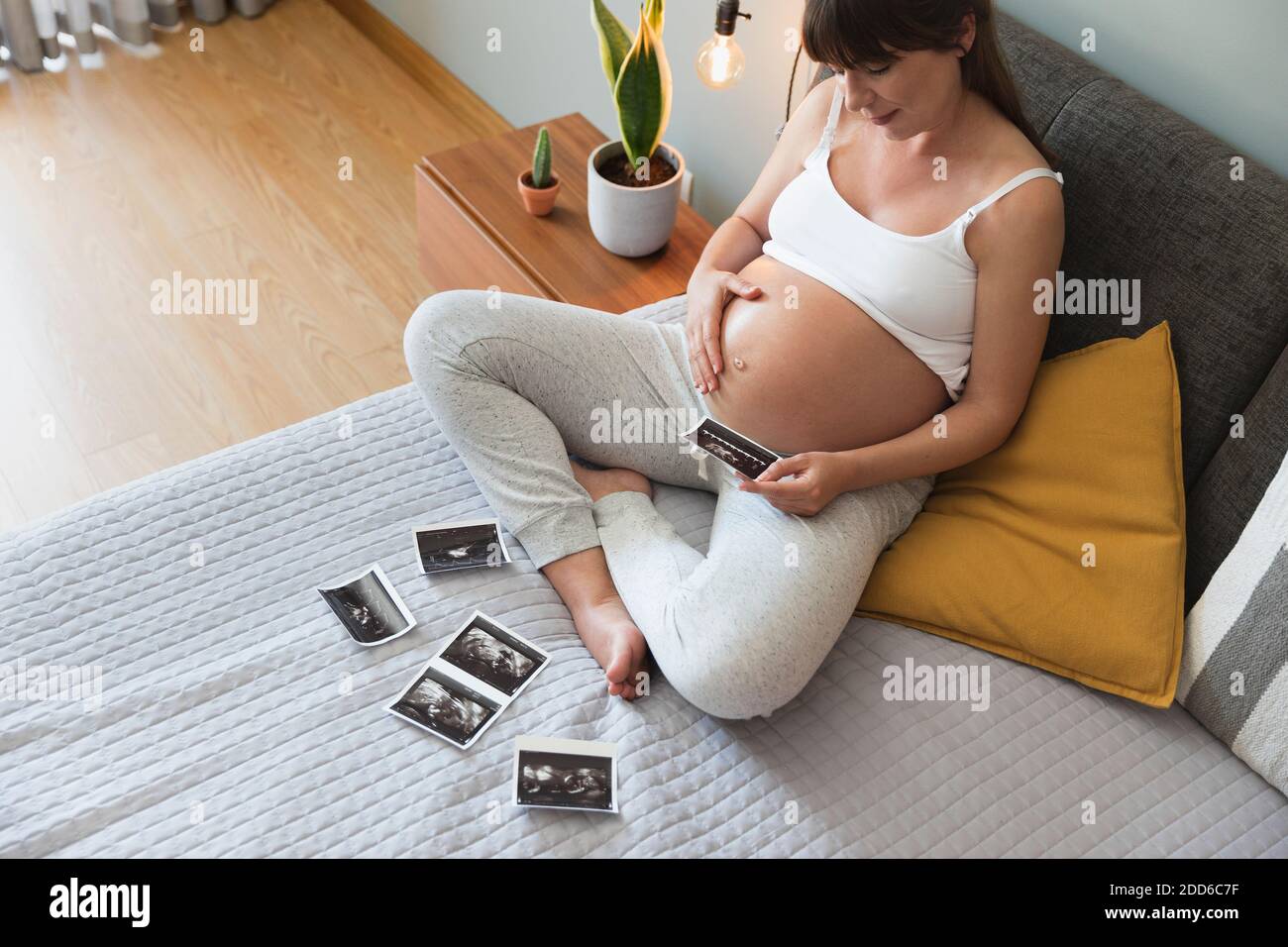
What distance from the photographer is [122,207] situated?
2621mm

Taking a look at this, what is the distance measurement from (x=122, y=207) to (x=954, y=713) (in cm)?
218

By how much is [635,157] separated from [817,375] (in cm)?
77

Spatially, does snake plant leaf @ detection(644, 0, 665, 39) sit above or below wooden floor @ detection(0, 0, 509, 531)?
above

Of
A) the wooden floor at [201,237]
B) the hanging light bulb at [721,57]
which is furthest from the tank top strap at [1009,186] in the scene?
the wooden floor at [201,237]

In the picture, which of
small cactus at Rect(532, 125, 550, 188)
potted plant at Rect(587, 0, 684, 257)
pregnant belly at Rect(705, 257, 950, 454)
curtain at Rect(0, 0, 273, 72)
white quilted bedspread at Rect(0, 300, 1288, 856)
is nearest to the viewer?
white quilted bedspread at Rect(0, 300, 1288, 856)

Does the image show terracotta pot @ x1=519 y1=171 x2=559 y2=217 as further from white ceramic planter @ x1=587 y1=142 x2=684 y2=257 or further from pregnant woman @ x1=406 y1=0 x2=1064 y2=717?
pregnant woman @ x1=406 y1=0 x2=1064 y2=717

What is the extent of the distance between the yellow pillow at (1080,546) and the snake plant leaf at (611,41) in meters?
0.98

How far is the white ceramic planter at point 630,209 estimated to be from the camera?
2.00 meters

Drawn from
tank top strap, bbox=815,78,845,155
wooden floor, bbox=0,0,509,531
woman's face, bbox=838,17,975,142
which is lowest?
wooden floor, bbox=0,0,509,531

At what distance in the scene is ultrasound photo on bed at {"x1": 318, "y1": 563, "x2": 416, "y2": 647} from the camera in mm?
1375

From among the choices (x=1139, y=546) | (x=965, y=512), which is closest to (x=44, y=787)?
(x=965, y=512)

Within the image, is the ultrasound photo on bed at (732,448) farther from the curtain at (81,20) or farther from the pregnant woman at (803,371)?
the curtain at (81,20)

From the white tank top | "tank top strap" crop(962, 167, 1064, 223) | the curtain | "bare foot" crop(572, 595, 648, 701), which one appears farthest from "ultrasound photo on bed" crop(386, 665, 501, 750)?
the curtain
